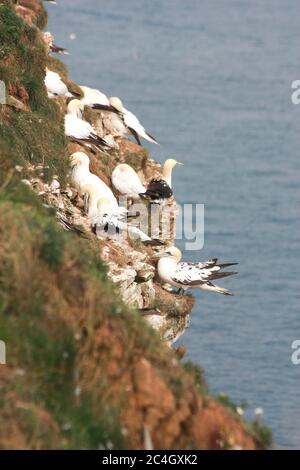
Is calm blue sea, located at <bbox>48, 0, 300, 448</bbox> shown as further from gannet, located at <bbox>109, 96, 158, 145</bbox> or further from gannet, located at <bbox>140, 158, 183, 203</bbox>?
gannet, located at <bbox>140, 158, 183, 203</bbox>

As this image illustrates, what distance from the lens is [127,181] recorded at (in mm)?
23734

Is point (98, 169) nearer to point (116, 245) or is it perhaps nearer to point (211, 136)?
point (116, 245)

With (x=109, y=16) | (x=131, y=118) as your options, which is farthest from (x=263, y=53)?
(x=131, y=118)

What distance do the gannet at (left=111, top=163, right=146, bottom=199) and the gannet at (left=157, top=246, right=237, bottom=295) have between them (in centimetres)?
118

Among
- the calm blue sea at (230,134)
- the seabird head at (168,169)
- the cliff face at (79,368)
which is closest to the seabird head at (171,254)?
the seabird head at (168,169)

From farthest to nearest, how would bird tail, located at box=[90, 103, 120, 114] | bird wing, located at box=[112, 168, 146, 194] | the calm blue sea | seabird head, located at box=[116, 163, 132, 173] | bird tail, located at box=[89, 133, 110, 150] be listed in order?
the calm blue sea → bird tail, located at box=[90, 103, 120, 114] → bird tail, located at box=[89, 133, 110, 150] → seabird head, located at box=[116, 163, 132, 173] → bird wing, located at box=[112, 168, 146, 194]

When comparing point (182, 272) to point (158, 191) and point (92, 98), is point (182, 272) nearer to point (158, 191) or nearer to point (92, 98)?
point (158, 191)

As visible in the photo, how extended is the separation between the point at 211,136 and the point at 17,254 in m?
58.1

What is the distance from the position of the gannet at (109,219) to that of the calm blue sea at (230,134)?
356 inches

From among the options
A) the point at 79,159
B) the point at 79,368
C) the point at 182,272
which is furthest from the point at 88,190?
the point at 79,368

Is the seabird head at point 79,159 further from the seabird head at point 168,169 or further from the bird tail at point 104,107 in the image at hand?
the bird tail at point 104,107

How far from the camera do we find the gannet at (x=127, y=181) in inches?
933

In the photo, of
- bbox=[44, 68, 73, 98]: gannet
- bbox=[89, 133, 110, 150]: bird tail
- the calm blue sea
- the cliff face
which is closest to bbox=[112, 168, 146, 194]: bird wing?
bbox=[89, 133, 110, 150]: bird tail

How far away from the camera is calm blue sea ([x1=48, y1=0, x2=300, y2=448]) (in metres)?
43.7
